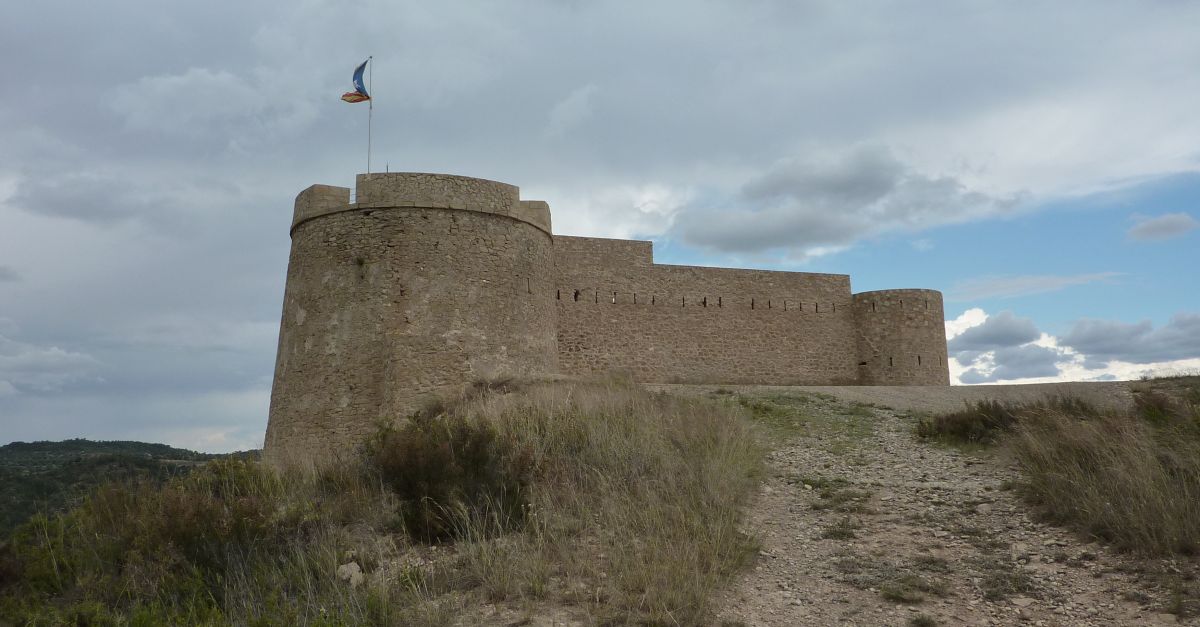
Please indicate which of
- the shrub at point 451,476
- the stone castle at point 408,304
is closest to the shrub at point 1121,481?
the shrub at point 451,476

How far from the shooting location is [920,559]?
5590 mm

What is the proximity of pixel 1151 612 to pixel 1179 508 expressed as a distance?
1.27 meters

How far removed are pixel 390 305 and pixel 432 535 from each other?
23.1 feet

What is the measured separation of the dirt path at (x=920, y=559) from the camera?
4773 millimetres

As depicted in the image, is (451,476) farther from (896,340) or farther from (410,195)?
(896,340)

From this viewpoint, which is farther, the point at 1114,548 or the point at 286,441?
the point at 286,441

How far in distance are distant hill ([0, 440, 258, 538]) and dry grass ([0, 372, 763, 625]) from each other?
3.55 feet

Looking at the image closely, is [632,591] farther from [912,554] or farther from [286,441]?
[286,441]

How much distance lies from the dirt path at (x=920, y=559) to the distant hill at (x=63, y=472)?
19.9 ft

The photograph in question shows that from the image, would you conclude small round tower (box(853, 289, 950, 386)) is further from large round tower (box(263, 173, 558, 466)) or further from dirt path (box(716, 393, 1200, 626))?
dirt path (box(716, 393, 1200, 626))

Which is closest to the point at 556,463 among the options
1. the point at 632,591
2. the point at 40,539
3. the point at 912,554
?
the point at 632,591

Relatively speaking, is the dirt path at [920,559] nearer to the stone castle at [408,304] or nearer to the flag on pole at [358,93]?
the stone castle at [408,304]

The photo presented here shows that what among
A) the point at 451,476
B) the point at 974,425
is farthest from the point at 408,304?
the point at 974,425

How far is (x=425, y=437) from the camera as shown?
7.53m
